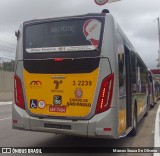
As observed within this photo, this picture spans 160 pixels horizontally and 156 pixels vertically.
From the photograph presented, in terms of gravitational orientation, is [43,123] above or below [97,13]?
below

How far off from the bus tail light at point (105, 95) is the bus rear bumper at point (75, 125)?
12 cm

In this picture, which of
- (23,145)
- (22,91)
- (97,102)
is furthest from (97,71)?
(23,145)

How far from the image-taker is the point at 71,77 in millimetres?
9070

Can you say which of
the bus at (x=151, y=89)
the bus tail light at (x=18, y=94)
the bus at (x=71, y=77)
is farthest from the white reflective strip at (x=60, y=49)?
the bus at (x=151, y=89)

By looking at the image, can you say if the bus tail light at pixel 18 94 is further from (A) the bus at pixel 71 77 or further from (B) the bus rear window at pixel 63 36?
(B) the bus rear window at pixel 63 36

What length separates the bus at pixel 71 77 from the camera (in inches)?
347

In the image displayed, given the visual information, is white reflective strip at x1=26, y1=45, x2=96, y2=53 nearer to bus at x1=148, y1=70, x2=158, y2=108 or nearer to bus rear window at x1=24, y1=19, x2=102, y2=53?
bus rear window at x1=24, y1=19, x2=102, y2=53

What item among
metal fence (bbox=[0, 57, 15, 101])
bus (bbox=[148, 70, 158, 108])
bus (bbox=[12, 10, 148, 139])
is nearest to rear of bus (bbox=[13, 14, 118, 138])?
bus (bbox=[12, 10, 148, 139])

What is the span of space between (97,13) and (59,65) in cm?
148

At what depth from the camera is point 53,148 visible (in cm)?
1001

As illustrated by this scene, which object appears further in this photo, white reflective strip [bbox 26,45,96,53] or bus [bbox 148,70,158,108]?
bus [bbox 148,70,158,108]

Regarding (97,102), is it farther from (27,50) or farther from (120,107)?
(27,50)

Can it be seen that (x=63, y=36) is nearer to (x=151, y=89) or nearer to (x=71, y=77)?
(x=71, y=77)

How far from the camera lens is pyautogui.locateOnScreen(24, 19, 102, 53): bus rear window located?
357 inches
